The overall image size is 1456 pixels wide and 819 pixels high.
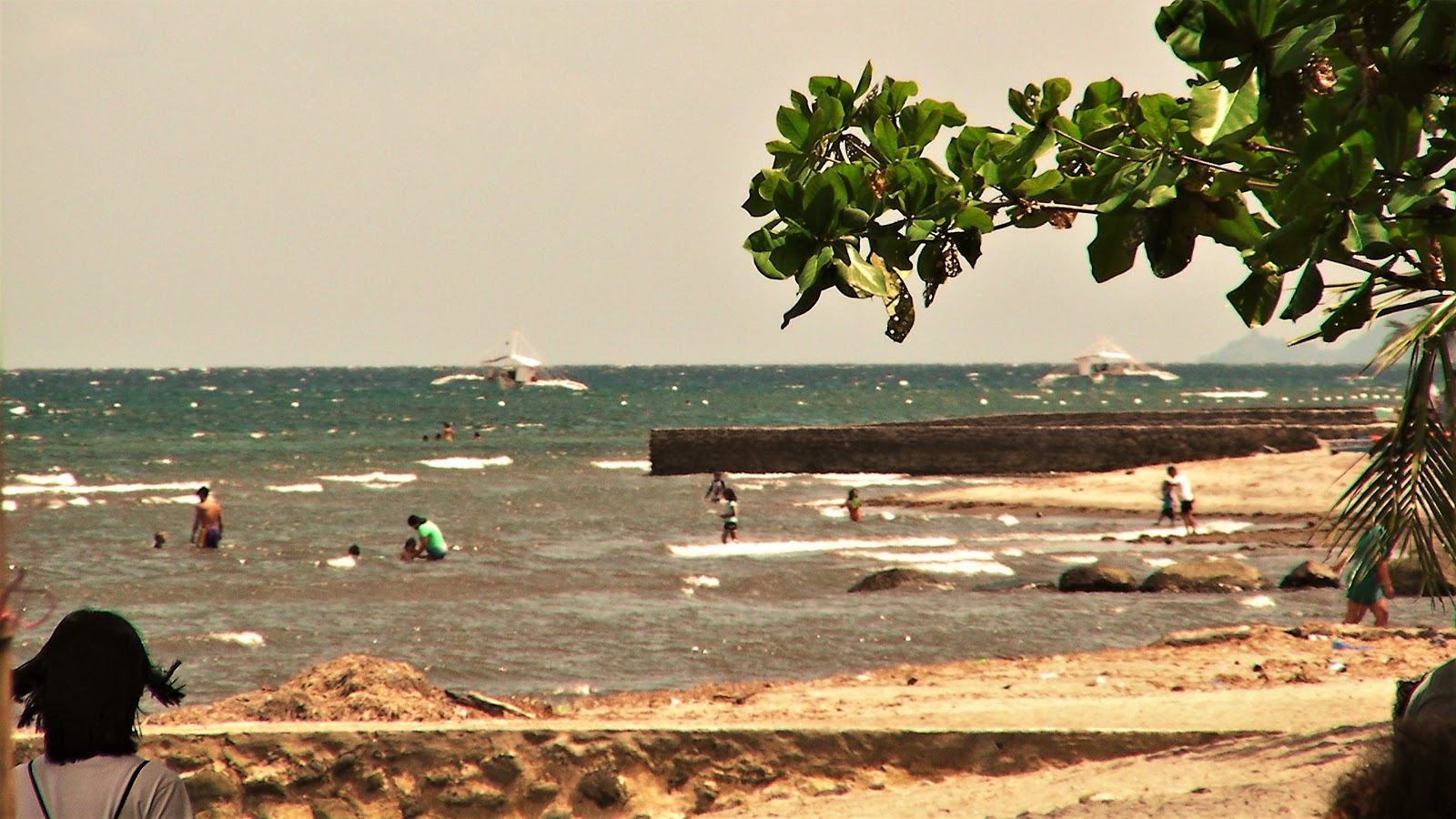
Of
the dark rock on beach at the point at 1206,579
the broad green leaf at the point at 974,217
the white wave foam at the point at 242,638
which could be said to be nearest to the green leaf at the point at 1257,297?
the broad green leaf at the point at 974,217

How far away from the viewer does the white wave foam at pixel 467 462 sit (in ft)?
175

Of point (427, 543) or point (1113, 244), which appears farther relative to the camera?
point (427, 543)

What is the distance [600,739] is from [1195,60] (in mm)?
5205

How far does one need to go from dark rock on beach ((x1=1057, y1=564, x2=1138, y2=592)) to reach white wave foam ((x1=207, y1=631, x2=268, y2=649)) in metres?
Answer: 10.9

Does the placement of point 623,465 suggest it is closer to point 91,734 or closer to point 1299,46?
point 1299,46

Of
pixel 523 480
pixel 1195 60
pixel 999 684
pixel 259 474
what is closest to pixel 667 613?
pixel 999 684

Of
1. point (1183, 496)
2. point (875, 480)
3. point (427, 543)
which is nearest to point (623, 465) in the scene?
point (875, 480)

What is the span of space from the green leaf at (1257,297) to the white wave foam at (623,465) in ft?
144

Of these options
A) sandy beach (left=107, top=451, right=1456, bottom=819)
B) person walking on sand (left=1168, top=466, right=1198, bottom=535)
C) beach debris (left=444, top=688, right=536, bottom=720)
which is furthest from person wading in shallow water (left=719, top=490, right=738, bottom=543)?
sandy beach (left=107, top=451, right=1456, bottom=819)

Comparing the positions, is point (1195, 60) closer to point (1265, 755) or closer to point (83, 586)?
point (1265, 755)

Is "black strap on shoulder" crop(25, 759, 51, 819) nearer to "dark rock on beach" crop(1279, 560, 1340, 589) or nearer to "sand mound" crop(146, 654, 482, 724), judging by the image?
"sand mound" crop(146, 654, 482, 724)

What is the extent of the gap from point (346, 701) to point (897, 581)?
448 inches

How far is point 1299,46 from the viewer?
3320 mm

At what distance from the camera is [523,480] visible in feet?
153
